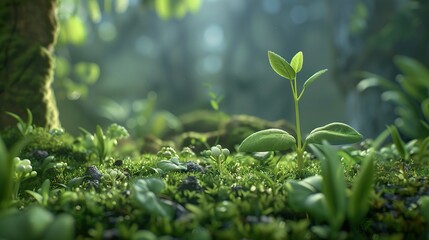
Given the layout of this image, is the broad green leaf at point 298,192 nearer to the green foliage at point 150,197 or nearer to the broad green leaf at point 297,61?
the green foliage at point 150,197

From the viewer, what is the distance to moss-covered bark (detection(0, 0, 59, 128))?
3348mm

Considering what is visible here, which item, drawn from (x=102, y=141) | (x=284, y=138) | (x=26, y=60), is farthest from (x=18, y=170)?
(x=26, y=60)

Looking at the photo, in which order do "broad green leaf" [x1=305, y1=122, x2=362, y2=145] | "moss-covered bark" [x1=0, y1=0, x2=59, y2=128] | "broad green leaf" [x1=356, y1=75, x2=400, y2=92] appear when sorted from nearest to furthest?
"broad green leaf" [x1=305, y1=122, x2=362, y2=145]
"moss-covered bark" [x1=0, y1=0, x2=59, y2=128]
"broad green leaf" [x1=356, y1=75, x2=400, y2=92]

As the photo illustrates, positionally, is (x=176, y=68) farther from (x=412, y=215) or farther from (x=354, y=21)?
(x=412, y=215)

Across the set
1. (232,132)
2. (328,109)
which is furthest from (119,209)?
(328,109)

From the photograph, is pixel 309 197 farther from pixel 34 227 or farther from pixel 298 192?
pixel 34 227

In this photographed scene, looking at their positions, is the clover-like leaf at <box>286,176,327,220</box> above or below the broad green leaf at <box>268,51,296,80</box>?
below

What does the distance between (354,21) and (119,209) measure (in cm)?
715

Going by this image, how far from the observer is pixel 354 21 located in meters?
7.93

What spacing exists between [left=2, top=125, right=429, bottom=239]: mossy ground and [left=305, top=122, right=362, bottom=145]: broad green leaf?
187 mm

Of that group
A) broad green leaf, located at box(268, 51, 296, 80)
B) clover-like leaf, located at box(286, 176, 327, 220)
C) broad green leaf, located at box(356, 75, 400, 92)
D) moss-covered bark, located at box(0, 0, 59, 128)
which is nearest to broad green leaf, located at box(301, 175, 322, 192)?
clover-like leaf, located at box(286, 176, 327, 220)

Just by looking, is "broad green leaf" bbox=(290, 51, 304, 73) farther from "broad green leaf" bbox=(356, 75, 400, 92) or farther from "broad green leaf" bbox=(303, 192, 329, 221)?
"broad green leaf" bbox=(356, 75, 400, 92)

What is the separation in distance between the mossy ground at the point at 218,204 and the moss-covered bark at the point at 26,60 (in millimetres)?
999

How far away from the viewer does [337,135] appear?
7.36 ft
